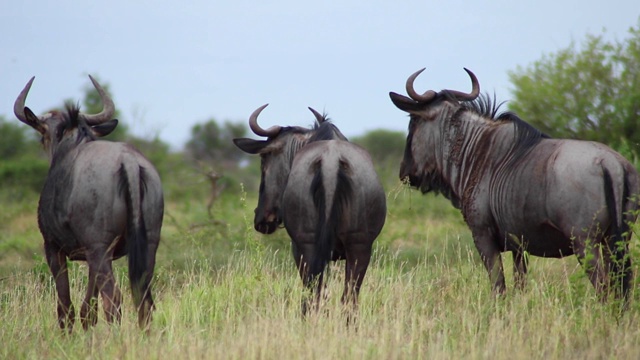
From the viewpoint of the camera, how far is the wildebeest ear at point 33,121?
256 inches

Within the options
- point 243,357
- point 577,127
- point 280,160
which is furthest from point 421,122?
point 577,127

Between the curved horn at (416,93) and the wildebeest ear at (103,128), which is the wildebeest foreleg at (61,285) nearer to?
the wildebeest ear at (103,128)

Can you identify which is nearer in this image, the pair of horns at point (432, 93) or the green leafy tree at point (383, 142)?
the pair of horns at point (432, 93)

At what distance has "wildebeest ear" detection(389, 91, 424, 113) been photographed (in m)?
7.32

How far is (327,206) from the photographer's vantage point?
6.20m

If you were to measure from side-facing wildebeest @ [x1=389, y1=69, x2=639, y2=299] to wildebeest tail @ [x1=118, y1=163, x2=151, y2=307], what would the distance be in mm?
2385

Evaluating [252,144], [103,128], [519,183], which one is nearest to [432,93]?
[519,183]

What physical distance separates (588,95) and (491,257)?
830 cm

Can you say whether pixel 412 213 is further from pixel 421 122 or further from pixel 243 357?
pixel 243 357

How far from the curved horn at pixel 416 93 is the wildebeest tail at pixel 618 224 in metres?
1.81

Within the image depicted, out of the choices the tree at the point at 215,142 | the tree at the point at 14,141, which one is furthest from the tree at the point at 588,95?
the tree at the point at 215,142

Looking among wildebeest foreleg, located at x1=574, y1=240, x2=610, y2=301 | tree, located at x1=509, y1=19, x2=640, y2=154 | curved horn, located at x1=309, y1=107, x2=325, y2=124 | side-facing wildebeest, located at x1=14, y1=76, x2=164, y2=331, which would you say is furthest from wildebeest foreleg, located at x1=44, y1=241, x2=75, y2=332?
tree, located at x1=509, y1=19, x2=640, y2=154

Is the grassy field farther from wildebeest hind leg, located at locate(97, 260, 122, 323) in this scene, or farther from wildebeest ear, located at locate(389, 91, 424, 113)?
wildebeest ear, located at locate(389, 91, 424, 113)

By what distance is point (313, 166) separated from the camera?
6.39 metres
